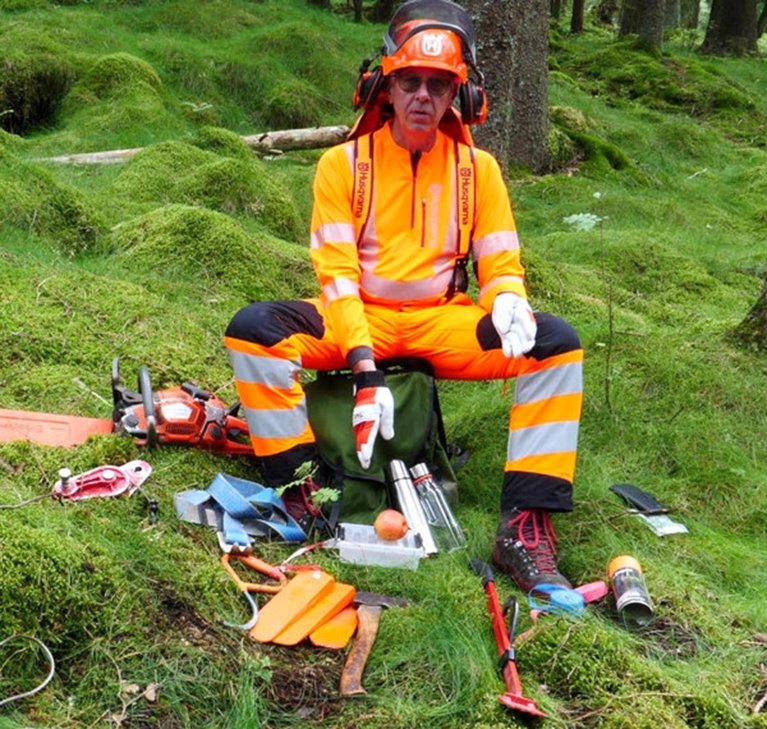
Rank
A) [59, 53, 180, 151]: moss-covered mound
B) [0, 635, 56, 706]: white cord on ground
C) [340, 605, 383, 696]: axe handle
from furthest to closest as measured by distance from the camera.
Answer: [59, 53, 180, 151]: moss-covered mound
[340, 605, 383, 696]: axe handle
[0, 635, 56, 706]: white cord on ground

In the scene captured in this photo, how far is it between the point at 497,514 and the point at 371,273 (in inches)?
40.1

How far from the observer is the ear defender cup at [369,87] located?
3.81 m

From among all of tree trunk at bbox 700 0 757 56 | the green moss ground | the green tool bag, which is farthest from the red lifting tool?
tree trunk at bbox 700 0 757 56

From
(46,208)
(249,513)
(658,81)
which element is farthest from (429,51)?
(658,81)

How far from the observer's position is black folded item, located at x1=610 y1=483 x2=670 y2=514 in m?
3.82

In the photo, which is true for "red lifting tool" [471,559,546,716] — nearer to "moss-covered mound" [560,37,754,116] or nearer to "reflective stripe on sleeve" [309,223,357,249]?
"reflective stripe on sleeve" [309,223,357,249]

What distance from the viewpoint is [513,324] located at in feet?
11.7

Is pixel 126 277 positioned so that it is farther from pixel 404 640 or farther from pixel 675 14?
pixel 675 14

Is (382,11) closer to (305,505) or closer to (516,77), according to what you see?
(516,77)

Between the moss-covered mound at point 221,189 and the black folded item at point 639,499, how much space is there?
139 inches

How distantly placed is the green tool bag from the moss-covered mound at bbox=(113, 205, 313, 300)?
6.07ft

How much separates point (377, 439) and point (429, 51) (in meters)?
1.41

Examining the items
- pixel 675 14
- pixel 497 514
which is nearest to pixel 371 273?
pixel 497 514

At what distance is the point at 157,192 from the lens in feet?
22.6
